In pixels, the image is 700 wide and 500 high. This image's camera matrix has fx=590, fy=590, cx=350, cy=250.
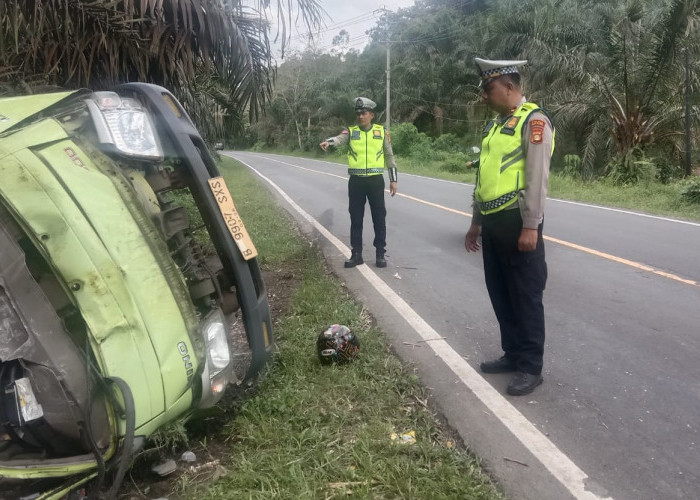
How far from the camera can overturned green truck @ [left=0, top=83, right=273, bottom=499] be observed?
81.7 inches

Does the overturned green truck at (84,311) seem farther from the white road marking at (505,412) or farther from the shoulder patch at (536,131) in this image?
the shoulder patch at (536,131)

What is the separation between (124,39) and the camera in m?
4.85

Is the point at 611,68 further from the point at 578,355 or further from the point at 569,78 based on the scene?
the point at 578,355

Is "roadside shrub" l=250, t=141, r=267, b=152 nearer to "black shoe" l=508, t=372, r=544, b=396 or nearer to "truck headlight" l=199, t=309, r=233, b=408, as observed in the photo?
"black shoe" l=508, t=372, r=544, b=396

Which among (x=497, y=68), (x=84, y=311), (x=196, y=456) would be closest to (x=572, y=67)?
(x=497, y=68)

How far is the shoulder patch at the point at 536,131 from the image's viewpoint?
3.09m

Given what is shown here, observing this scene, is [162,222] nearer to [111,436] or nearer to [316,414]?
[111,436]

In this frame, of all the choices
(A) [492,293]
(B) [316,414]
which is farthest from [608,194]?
(B) [316,414]

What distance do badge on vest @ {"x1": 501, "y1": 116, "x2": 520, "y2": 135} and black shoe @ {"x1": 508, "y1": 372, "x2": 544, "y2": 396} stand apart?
1404 millimetres

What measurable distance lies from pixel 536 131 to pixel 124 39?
3.51 metres

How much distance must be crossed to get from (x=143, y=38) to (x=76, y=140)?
295cm

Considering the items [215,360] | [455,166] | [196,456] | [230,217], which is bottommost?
[455,166]

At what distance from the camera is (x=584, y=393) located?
11.2 feet

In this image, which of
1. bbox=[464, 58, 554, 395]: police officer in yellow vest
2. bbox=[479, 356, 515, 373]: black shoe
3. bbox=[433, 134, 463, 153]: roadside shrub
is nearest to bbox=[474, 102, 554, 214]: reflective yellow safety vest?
bbox=[464, 58, 554, 395]: police officer in yellow vest
